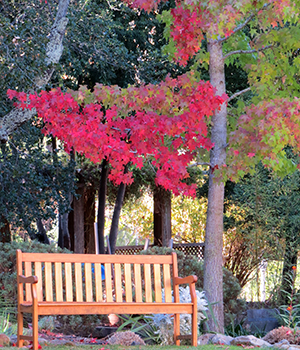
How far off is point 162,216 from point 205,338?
841 cm

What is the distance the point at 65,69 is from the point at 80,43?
688 mm

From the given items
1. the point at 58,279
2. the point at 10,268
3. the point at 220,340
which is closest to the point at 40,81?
the point at 10,268

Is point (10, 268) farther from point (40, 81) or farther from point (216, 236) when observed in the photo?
point (216, 236)

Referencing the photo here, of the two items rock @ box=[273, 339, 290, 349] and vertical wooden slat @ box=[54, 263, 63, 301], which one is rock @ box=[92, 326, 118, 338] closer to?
vertical wooden slat @ box=[54, 263, 63, 301]

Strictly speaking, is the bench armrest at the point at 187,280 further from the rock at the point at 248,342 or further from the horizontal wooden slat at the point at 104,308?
the rock at the point at 248,342

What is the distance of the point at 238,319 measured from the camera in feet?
24.8

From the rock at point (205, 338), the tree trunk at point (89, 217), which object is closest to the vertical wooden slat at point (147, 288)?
the rock at point (205, 338)

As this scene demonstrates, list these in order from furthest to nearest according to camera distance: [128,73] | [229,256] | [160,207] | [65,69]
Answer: [160,207], [229,256], [128,73], [65,69]

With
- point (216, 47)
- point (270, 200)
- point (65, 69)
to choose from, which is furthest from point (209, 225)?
point (65, 69)

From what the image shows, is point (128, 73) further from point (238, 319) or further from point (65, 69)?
point (238, 319)

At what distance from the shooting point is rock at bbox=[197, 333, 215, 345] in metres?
5.59

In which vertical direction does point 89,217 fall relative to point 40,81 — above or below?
below

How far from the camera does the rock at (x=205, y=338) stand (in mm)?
5594

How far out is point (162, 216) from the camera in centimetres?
1409
